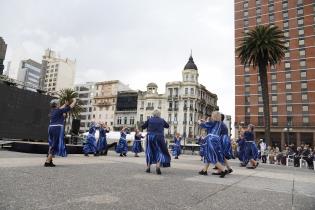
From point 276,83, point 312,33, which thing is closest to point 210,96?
point 276,83

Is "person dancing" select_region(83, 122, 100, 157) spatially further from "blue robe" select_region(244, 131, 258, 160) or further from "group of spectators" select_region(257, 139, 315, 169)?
"group of spectators" select_region(257, 139, 315, 169)

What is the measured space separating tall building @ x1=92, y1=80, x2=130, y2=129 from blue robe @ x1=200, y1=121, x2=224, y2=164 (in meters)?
80.9

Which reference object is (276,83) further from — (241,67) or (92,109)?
(92,109)

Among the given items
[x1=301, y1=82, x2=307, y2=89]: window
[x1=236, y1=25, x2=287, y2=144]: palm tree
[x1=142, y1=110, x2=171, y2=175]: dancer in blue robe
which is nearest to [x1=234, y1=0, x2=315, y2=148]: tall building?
[x1=301, y1=82, x2=307, y2=89]: window

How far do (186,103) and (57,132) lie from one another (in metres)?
68.9

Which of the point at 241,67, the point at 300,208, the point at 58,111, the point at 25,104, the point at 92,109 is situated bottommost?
the point at 300,208

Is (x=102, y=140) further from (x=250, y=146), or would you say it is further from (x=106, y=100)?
(x=106, y=100)

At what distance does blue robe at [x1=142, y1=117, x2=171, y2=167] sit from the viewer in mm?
7662

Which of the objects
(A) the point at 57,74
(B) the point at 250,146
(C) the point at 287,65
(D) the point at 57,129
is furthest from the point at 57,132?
(A) the point at 57,74

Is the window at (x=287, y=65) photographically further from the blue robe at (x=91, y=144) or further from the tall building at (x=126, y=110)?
the blue robe at (x=91, y=144)

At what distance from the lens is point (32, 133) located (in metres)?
24.8

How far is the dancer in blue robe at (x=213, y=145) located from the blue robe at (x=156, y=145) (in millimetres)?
1085

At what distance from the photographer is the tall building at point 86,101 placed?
334 ft

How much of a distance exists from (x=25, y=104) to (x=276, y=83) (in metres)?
57.1
